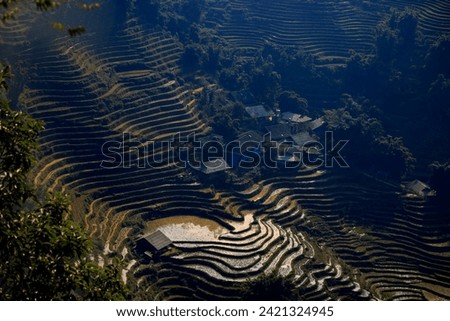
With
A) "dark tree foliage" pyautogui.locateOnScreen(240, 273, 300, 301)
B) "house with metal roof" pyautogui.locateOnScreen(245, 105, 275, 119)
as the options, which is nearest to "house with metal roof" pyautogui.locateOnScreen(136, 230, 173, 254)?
"dark tree foliage" pyautogui.locateOnScreen(240, 273, 300, 301)

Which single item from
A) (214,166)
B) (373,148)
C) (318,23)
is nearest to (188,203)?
(214,166)

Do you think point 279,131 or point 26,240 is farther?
point 279,131

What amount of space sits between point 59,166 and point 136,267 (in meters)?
4.55

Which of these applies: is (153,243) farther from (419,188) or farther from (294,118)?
(419,188)

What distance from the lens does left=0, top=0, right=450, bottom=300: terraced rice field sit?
704 inches

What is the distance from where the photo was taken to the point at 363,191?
71.6 feet

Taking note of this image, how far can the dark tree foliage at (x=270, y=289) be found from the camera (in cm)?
1612

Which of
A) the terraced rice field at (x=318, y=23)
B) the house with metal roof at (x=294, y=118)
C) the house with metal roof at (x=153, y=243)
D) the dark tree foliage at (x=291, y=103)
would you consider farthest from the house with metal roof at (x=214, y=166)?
the terraced rice field at (x=318, y=23)

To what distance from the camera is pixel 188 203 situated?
19.9 m

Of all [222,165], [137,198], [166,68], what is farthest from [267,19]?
[137,198]

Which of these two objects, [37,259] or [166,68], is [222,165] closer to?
[166,68]

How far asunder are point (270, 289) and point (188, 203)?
484 centimetres

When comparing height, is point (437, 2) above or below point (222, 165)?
above

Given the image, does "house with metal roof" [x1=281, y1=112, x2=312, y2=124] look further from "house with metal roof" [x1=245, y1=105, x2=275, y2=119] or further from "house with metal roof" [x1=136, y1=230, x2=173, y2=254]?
"house with metal roof" [x1=136, y1=230, x2=173, y2=254]
